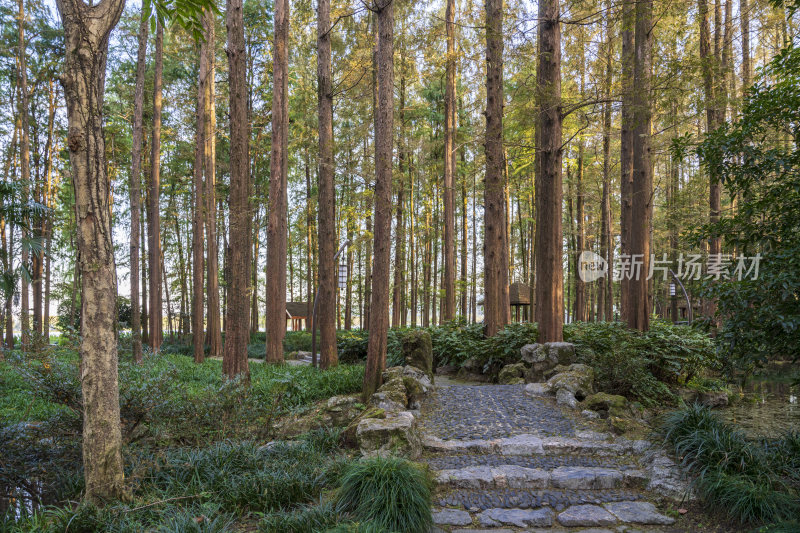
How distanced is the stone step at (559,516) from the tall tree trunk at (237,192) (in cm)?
515

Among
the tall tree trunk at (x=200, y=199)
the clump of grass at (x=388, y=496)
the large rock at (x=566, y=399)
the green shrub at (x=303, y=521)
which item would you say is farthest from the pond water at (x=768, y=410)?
the tall tree trunk at (x=200, y=199)

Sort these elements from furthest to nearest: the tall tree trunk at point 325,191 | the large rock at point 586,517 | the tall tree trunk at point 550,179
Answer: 1. the tall tree trunk at point 325,191
2. the tall tree trunk at point 550,179
3. the large rock at point 586,517

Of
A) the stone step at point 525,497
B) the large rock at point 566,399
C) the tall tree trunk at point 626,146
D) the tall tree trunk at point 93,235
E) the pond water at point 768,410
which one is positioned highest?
the tall tree trunk at point 626,146

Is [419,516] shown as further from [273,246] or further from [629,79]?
[629,79]

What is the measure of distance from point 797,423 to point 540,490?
17.7ft

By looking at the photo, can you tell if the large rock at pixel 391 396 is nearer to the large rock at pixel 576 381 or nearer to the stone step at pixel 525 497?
the stone step at pixel 525 497

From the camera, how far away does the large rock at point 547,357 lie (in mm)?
8328

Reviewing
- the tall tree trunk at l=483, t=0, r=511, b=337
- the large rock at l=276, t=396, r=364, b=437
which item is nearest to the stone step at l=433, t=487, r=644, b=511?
the large rock at l=276, t=396, r=364, b=437

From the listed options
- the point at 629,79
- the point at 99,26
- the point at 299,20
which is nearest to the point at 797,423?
the point at 629,79

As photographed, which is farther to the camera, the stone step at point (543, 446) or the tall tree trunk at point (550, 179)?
the tall tree trunk at point (550, 179)

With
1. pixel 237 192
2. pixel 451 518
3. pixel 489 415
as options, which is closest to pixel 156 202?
pixel 237 192

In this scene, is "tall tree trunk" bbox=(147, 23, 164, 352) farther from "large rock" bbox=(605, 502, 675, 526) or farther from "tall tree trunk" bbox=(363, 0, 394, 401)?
"large rock" bbox=(605, 502, 675, 526)

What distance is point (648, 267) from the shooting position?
10.1 meters

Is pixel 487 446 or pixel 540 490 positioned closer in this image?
pixel 540 490
